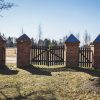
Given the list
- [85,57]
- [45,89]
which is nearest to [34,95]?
[45,89]

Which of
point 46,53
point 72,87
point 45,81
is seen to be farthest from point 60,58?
point 72,87

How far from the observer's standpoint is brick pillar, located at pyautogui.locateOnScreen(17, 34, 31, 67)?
18.9m

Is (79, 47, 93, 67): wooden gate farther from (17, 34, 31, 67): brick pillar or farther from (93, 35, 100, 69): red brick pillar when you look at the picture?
(17, 34, 31, 67): brick pillar

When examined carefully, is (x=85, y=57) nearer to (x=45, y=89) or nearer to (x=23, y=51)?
(x=23, y=51)

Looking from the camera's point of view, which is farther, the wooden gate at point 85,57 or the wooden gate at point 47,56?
the wooden gate at point 47,56

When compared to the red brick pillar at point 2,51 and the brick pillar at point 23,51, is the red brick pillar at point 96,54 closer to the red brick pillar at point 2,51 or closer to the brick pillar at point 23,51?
the brick pillar at point 23,51

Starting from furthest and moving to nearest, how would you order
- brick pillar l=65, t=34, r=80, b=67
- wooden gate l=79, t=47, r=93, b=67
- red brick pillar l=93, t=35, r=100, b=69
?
wooden gate l=79, t=47, r=93, b=67
red brick pillar l=93, t=35, r=100, b=69
brick pillar l=65, t=34, r=80, b=67

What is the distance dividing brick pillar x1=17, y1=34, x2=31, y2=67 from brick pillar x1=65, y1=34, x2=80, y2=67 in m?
2.74

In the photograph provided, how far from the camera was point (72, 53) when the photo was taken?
19.1m

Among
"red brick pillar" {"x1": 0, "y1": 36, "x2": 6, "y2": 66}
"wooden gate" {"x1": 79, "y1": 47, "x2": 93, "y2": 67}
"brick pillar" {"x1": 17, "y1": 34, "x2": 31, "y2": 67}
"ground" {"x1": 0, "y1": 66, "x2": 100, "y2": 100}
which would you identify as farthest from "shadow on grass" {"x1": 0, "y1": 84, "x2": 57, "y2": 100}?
"wooden gate" {"x1": 79, "y1": 47, "x2": 93, "y2": 67}

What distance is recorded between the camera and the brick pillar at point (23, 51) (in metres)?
18.9

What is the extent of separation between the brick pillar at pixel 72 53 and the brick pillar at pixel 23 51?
2.74 metres

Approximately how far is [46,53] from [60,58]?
1.11 meters

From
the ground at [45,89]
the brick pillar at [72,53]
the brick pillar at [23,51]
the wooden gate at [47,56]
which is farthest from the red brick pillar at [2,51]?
the ground at [45,89]
